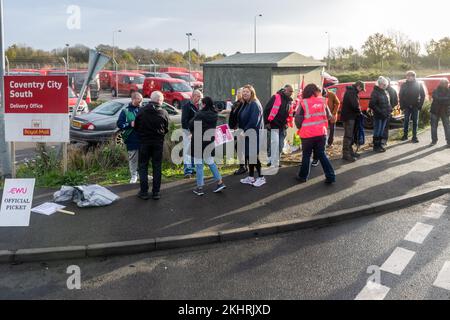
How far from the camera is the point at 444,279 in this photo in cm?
513

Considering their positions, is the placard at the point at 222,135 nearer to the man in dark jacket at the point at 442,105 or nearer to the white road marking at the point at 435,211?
the white road marking at the point at 435,211

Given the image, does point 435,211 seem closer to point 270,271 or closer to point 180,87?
point 270,271

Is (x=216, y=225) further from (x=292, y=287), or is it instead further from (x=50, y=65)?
(x=50, y=65)

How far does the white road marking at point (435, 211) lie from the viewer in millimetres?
7398

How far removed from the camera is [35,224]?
670 cm

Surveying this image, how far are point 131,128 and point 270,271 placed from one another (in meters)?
4.46

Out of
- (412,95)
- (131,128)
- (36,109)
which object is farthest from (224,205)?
(412,95)

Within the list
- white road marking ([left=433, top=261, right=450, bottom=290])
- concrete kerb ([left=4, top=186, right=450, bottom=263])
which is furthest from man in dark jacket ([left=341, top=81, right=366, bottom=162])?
white road marking ([left=433, top=261, right=450, bottom=290])

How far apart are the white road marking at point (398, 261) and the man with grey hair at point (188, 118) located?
4.13 metres

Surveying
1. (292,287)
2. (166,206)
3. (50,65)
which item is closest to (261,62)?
(166,206)

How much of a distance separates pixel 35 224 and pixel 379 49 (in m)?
55.3

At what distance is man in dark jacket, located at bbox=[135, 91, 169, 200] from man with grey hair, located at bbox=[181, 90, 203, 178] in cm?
77

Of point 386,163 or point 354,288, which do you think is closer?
point 354,288
